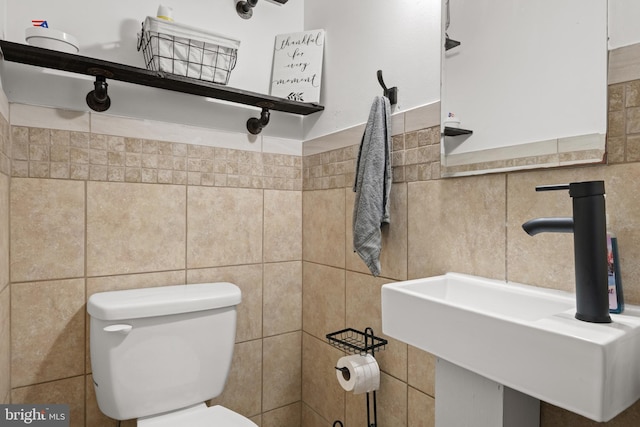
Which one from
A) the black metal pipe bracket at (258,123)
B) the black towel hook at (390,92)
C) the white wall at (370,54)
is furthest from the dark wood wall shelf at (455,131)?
the black metal pipe bracket at (258,123)

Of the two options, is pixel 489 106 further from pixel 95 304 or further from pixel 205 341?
pixel 95 304

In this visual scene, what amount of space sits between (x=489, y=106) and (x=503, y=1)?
278 millimetres

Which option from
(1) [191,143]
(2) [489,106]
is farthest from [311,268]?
(2) [489,106]

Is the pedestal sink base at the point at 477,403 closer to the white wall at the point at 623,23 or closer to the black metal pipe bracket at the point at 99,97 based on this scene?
the white wall at the point at 623,23

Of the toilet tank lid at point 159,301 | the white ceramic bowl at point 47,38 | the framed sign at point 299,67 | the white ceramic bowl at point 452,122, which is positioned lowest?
the toilet tank lid at point 159,301

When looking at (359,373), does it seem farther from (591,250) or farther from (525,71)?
(525,71)

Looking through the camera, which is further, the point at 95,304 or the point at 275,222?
the point at 275,222

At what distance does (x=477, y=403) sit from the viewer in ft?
3.04

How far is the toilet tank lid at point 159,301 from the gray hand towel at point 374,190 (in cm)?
53

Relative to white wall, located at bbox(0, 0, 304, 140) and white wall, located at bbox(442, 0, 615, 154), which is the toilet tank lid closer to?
white wall, located at bbox(0, 0, 304, 140)

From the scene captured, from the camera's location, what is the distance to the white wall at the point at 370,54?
1.23 m

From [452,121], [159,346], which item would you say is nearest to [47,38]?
[159,346]

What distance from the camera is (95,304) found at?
122cm

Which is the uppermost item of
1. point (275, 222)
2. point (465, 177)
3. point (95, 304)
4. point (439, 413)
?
point (465, 177)
